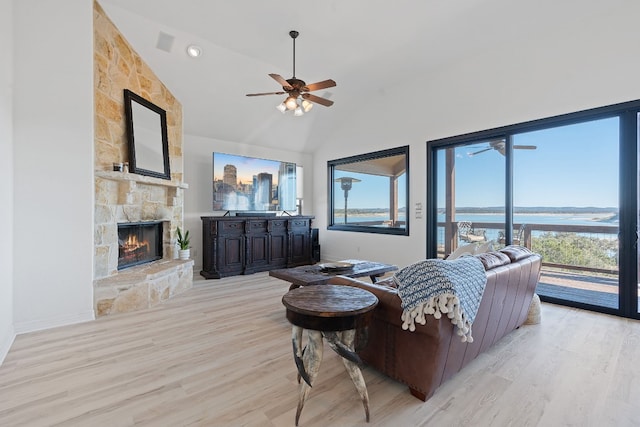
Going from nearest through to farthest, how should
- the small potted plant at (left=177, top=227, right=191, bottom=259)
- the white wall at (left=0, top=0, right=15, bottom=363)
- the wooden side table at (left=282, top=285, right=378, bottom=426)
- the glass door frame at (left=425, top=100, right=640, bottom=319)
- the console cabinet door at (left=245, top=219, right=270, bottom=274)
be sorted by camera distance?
the wooden side table at (left=282, top=285, right=378, bottom=426)
the white wall at (left=0, top=0, right=15, bottom=363)
the glass door frame at (left=425, top=100, right=640, bottom=319)
the small potted plant at (left=177, top=227, right=191, bottom=259)
the console cabinet door at (left=245, top=219, right=270, bottom=274)

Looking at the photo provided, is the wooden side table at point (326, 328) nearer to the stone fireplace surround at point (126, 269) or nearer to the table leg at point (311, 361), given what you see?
the table leg at point (311, 361)

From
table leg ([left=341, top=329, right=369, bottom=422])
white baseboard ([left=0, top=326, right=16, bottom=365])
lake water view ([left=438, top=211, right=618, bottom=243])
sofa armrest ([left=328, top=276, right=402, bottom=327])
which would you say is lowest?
white baseboard ([left=0, top=326, right=16, bottom=365])

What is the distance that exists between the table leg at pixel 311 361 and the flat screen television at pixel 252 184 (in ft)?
13.9

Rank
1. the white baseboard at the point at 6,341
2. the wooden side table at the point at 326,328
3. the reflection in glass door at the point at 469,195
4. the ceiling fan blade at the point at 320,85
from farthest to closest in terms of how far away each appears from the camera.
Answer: the reflection in glass door at the point at 469,195 → the ceiling fan blade at the point at 320,85 → the white baseboard at the point at 6,341 → the wooden side table at the point at 326,328

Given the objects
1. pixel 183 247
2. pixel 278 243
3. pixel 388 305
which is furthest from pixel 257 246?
pixel 388 305

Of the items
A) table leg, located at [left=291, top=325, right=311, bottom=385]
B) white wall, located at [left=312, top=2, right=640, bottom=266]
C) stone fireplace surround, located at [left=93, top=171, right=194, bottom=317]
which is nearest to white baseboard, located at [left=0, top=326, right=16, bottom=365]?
stone fireplace surround, located at [left=93, top=171, right=194, bottom=317]

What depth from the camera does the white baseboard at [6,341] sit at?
7.70 ft

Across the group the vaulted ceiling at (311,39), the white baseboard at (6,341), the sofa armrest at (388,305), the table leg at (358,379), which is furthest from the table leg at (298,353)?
the vaulted ceiling at (311,39)

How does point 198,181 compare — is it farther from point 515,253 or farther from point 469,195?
point 515,253

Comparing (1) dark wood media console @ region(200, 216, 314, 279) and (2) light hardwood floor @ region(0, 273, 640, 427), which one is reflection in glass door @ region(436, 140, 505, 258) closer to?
(2) light hardwood floor @ region(0, 273, 640, 427)

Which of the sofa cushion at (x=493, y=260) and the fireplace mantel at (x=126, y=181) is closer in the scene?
the sofa cushion at (x=493, y=260)

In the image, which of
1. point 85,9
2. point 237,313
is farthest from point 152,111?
point 237,313

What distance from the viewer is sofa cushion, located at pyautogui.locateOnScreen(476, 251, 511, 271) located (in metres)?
2.19

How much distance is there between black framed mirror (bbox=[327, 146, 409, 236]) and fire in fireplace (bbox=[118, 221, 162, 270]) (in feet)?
12.2
